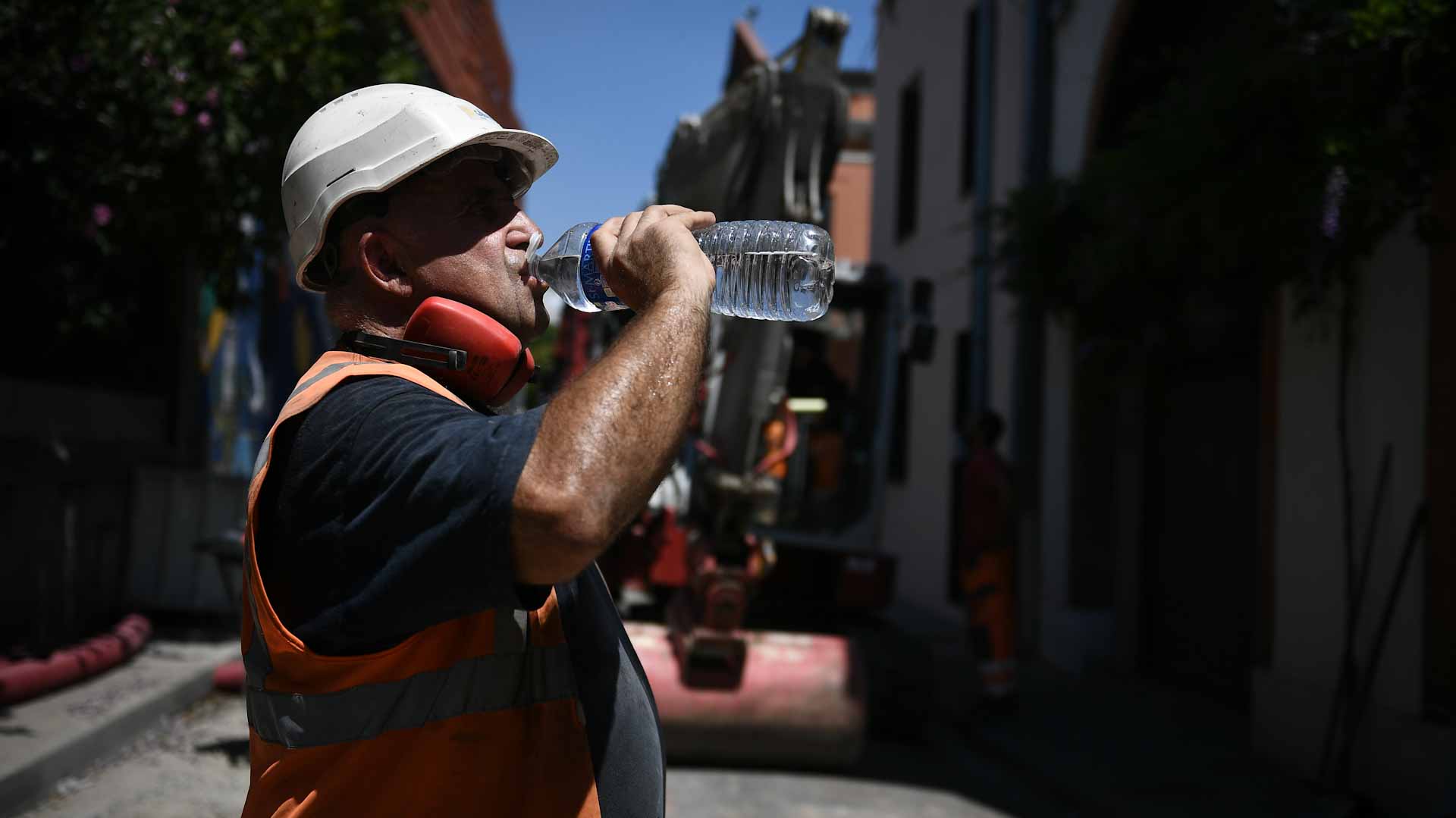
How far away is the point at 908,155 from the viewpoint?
16141 mm

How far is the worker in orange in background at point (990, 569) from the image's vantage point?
26.4ft

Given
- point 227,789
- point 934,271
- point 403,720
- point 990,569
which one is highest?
point 934,271

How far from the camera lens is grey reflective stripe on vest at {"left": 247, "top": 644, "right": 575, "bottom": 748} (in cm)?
131

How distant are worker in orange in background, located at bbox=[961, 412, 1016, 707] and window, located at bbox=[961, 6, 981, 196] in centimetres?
573

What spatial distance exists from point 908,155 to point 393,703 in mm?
15504

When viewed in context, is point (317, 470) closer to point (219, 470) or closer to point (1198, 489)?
point (1198, 489)

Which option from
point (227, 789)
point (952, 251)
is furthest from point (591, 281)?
point (952, 251)

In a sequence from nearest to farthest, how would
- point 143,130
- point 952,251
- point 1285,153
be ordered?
point 1285,153 → point 143,130 → point 952,251

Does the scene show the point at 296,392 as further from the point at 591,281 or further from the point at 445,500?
the point at 591,281

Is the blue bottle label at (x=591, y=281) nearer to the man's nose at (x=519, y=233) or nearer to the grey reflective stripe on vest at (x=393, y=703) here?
the man's nose at (x=519, y=233)

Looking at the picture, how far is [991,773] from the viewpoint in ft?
22.4

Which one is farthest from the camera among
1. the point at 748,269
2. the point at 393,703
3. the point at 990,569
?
the point at 990,569

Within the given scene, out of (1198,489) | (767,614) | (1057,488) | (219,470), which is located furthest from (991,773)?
(219,470)

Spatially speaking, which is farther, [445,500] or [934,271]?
[934,271]
